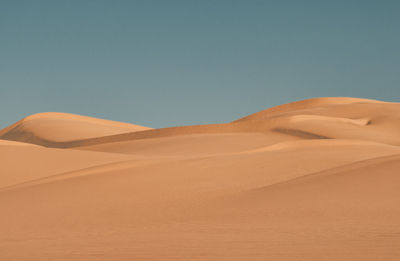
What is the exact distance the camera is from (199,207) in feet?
28.5

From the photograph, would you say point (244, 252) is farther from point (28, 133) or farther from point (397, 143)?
point (28, 133)

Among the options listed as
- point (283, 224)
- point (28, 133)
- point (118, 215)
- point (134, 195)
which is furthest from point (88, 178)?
point (28, 133)

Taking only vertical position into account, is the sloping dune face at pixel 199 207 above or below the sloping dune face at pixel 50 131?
below

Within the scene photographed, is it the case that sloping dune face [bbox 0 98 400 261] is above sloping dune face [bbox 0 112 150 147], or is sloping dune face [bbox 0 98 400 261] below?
below

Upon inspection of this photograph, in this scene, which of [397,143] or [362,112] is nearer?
[397,143]

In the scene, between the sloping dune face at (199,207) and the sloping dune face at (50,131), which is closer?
the sloping dune face at (199,207)

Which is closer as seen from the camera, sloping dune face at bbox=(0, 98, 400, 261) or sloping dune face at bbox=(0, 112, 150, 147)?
sloping dune face at bbox=(0, 98, 400, 261)

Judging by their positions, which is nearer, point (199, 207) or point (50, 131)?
point (199, 207)

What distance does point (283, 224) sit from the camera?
6.84m

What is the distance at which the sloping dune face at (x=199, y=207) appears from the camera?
557cm

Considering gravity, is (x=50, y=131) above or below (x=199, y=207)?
above

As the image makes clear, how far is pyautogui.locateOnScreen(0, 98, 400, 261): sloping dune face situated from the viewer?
5.57m

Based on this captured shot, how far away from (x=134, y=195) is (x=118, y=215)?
180 centimetres

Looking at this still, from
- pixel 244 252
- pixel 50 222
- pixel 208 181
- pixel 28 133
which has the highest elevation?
pixel 28 133
